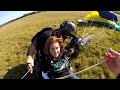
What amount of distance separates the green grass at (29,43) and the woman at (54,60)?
0.27 metres

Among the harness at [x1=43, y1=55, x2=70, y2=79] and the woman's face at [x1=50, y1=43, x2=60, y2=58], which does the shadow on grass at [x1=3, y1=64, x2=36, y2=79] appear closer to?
the harness at [x1=43, y1=55, x2=70, y2=79]

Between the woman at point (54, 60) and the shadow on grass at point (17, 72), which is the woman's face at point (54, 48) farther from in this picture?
the shadow on grass at point (17, 72)

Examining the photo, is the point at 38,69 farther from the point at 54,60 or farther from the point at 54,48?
the point at 54,48

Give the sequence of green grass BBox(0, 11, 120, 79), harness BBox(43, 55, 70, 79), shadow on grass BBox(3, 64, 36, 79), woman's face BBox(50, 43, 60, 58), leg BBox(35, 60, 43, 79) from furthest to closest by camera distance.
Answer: green grass BBox(0, 11, 120, 79) → shadow on grass BBox(3, 64, 36, 79) → leg BBox(35, 60, 43, 79) → harness BBox(43, 55, 70, 79) → woman's face BBox(50, 43, 60, 58)

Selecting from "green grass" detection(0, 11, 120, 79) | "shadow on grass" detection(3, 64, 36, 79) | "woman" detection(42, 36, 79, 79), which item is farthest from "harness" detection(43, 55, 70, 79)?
"shadow on grass" detection(3, 64, 36, 79)

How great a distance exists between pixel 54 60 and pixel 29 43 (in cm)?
111

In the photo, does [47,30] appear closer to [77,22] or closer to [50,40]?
[50,40]

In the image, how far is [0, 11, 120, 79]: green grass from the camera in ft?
8.05

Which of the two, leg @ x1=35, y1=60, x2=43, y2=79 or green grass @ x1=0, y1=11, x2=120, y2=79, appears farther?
green grass @ x1=0, y1=11, x2=120, y2=79

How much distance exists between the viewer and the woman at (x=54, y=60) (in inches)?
72.1

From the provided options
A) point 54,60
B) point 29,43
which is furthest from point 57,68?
point 29,43

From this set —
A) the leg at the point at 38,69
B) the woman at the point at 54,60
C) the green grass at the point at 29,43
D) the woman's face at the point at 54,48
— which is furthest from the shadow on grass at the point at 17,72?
the woman's face at the point at 54,48

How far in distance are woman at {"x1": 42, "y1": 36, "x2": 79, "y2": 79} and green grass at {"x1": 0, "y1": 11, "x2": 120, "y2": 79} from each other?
0.27m

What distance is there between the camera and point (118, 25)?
3271mm
